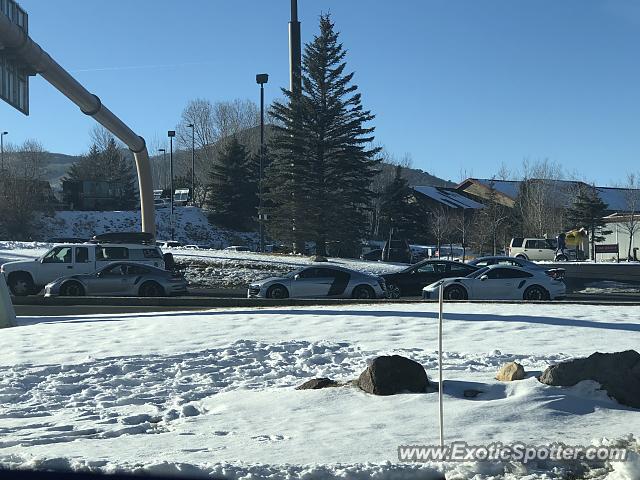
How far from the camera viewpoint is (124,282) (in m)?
26.0

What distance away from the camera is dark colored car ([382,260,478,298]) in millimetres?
26156

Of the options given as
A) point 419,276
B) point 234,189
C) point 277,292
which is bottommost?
point 277,292

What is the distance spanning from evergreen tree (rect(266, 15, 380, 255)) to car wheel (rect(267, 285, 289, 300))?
2608cm

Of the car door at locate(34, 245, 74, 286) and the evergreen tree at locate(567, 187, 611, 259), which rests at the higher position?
the evergreen tree at locate(567, 187, 611, 259)

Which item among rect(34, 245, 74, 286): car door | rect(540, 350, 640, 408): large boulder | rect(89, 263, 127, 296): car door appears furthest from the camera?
rect(34, 245, 74, 286): car door

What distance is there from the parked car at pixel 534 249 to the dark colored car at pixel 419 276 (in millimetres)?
25045

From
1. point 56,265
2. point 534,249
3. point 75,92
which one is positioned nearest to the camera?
point 75,92

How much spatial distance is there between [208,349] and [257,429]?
4.98 meters

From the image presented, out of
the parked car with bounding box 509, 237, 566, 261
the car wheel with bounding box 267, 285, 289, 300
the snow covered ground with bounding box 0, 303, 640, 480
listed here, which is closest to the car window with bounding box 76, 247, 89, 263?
the car wheel with bounding box 267, 285, 289, 300

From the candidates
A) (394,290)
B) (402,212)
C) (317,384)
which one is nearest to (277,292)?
(394,290)

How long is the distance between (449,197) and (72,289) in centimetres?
7211

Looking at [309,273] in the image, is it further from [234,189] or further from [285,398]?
[234,189]

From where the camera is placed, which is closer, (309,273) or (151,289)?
(309,273)

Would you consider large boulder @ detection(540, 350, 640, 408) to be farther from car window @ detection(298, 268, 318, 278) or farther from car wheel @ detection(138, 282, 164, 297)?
car wheel @ detection(138, 282, 164, 297)
